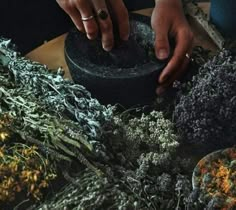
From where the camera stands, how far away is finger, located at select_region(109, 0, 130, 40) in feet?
3.53

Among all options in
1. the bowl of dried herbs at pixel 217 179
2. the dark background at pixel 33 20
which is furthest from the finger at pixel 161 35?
the dark background at pixel 33 20

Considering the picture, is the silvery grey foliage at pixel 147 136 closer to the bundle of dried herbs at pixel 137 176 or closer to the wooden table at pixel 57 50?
the bundle of dried herbs at pixel 137 176

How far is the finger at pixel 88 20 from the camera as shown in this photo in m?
1.06

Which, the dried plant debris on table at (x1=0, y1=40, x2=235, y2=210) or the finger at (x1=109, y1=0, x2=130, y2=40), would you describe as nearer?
the dried plant debris on table at (x1=0, y1=40, x2=235, y2=210)

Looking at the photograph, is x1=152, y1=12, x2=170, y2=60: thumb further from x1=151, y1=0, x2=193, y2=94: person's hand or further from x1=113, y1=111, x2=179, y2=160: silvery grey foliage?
x1=113, y1=111, x2=179, y2=160: silvery grey foliage

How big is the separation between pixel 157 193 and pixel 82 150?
146 mm

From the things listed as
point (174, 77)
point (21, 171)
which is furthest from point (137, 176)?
point (174, 77)

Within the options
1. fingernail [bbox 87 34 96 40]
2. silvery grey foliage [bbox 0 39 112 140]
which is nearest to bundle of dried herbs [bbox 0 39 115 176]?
silvery grey foliage [bbox 0 39 112 140]

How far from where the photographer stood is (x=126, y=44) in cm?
108

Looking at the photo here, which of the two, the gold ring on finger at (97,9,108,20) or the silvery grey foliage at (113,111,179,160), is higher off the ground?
the gold ring on finger at (97,9,108,20)

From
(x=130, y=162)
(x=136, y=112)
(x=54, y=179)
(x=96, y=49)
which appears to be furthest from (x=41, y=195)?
(x=96, y=49)

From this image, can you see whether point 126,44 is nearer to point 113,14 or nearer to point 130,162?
point 113,14

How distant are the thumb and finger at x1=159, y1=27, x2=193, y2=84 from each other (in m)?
0.02

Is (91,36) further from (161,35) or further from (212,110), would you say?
(212,110)
